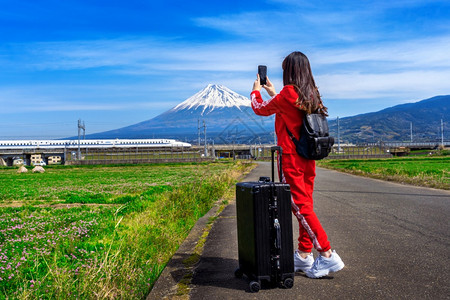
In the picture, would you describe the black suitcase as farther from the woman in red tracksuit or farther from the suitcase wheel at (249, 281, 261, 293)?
the woman in red tracksuit

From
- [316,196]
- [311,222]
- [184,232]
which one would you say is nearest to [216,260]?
[311,222]

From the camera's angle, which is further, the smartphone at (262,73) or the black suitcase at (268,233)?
the smartphone at (262,73)

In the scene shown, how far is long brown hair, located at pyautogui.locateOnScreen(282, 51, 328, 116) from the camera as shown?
3.77 meters

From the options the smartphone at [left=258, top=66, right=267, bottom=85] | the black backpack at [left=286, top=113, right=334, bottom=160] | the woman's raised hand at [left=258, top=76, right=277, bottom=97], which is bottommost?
the black backpack at [left=286, top=113, right=334, bottom=160]

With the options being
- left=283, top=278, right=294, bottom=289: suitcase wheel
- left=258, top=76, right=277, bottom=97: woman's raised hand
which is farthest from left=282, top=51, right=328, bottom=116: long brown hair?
left=283, top=278, right=294, bottom=289: suitcase wheel

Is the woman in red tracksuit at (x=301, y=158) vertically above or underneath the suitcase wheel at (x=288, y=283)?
above

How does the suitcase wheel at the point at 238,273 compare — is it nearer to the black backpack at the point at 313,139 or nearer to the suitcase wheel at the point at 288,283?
the suitcase wheel at the point at 288,283

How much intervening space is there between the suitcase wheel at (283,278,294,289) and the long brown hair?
1.35 meters

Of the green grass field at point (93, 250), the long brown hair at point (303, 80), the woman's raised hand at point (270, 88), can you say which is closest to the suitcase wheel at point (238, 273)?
the green grass field at point (93, 250)

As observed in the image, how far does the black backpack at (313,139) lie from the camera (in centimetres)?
368

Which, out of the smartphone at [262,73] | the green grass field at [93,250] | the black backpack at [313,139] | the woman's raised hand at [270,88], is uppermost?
the smartphone at [262,73]

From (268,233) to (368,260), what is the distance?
4.69 ft

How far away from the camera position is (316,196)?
11.0 metres

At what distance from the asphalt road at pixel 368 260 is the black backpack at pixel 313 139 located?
1.05 meters
